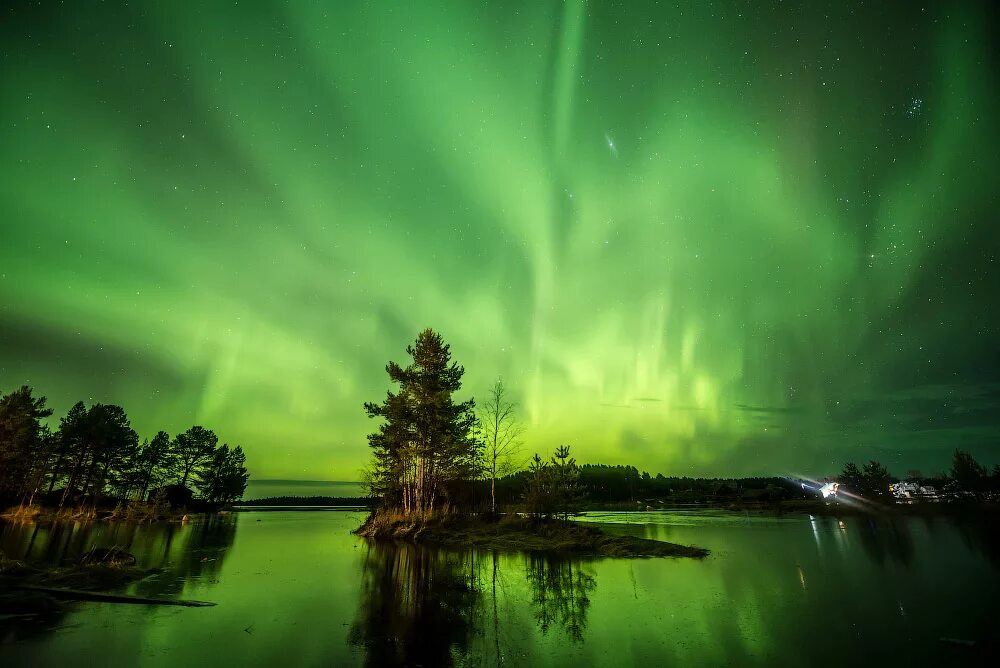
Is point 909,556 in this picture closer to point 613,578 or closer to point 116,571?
point 613,578

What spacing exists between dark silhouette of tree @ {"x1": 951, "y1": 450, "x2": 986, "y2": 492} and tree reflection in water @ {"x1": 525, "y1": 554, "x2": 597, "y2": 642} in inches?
4225

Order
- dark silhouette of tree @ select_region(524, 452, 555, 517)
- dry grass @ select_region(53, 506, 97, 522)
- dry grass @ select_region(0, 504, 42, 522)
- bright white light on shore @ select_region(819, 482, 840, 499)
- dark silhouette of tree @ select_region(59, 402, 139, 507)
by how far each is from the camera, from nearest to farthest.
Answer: dark silhouette of tree @ select_region(524, 452, 555, 517), dry grass @ select_region(0, 504, 42, 522), dry grass @ select_region(53, 506, 97, 522), dark silhouette of tree @ select_region(59, 402, 139, 507), bright white light on shore @ select_region(819, 482, 840, 499)

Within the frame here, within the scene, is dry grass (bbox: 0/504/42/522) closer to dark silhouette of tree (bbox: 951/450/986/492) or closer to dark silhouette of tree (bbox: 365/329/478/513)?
dark silhouette of tree (bbox: 365/329/478/513)

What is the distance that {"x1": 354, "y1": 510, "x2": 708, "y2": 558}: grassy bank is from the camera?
88.3 feet

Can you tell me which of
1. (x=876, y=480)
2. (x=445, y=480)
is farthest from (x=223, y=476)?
(x=876, y=480)

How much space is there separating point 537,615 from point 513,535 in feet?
74.7

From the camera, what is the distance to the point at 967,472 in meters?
84.0

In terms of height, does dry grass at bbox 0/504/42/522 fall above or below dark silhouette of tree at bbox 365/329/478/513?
Answer: below

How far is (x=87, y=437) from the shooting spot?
58.4 metres

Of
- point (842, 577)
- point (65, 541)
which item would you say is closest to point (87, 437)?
point (65, 541)

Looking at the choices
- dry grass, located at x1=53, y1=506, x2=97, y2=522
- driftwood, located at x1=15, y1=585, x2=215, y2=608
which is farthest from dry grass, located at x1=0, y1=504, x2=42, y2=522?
driftwood, located at x1=15, y1=585, x2=215, y2=608

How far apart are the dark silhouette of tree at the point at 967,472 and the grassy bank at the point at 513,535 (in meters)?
97.8

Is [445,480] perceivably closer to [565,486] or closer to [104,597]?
[565,486]

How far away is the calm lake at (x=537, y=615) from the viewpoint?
917 cm
